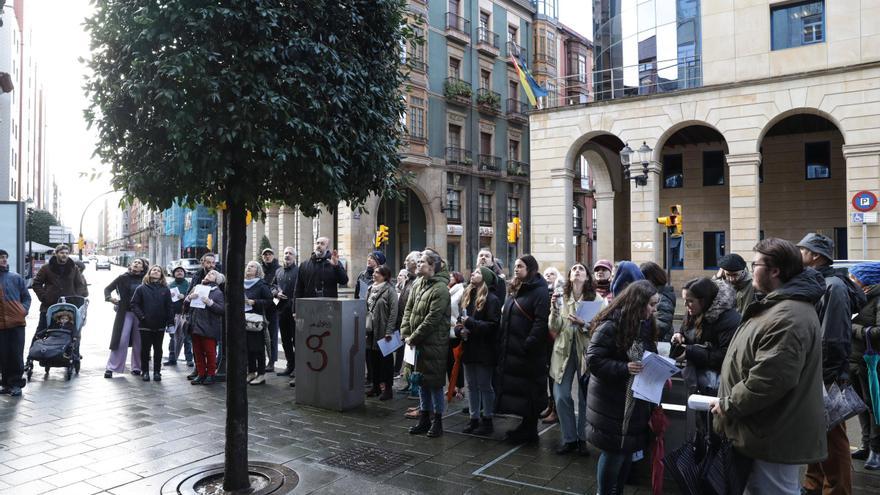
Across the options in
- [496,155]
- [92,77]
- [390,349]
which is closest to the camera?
[92,77]

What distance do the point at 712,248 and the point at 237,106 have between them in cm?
2462

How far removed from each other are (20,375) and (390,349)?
5.36 meters

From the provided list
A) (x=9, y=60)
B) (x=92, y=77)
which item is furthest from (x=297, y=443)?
(x=9, y=60)

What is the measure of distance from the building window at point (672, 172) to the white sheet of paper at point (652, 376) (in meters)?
24.0

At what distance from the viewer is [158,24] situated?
4258mm

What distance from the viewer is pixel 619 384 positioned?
4.11 metres

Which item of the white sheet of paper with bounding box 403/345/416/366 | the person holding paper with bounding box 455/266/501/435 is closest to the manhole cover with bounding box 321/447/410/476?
the white sheet of paper with bounding box 403/345/416/366

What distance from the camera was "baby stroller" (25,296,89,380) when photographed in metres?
9.12

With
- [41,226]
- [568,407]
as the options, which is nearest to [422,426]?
[568,407]

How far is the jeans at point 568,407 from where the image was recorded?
594cm

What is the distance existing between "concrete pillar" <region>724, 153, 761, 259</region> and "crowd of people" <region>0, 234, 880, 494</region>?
14640 mm

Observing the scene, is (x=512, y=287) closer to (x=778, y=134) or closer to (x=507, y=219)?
(x=778, y=134)

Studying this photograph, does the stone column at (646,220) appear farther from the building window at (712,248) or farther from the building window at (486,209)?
the building window at (486,209)

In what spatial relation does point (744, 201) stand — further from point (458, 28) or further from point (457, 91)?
point (458, 28)
